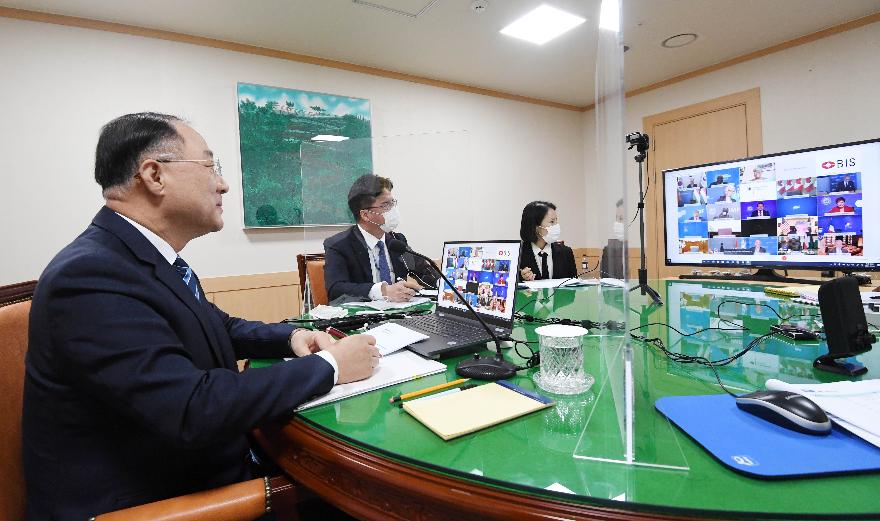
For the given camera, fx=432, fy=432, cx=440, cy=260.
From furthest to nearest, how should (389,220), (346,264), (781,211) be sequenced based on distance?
1. (389,220)
2. (346,264)
3. (781,211)

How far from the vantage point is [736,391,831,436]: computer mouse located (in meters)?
0.60

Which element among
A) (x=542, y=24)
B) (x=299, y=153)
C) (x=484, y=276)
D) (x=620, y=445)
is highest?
(x=542, y=24)

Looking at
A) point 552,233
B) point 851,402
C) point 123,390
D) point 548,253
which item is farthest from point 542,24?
point 123,390

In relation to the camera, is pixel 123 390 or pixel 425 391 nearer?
pixel 123 390

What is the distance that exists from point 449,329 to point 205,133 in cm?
275

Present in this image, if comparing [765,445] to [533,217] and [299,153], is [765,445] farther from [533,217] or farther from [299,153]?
[299,153]

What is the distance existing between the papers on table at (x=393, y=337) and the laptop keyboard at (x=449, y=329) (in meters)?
0.05

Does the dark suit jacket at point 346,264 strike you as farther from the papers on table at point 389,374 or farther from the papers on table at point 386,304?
the papers on table at point 389,374

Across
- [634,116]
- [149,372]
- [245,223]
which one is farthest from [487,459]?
[634,116]

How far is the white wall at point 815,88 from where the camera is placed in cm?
329

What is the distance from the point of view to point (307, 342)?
1144mm

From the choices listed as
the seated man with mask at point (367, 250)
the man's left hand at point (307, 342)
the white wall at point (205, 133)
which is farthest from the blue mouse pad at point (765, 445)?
the white wall at point (205, 133)

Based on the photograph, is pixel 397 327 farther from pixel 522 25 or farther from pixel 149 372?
pixel 522 25

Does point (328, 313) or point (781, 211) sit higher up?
point (781, 211)
